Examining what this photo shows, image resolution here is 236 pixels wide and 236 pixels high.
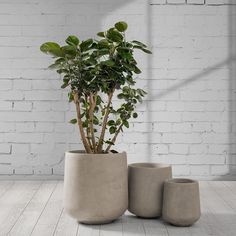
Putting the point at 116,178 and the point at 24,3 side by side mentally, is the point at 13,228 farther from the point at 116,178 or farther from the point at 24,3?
the point at 24,3

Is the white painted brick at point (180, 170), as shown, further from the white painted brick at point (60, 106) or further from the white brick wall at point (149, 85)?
the white painted brick at point (60, 106)

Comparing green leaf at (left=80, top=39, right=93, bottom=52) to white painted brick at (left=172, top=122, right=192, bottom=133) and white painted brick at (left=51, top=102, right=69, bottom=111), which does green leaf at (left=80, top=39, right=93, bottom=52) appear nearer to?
white painted brick at (left=51, top=102, right=69, bottom=111)

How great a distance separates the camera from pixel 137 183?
2.12m

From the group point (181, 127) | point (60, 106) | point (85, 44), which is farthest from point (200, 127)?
Result: point (85, 44)

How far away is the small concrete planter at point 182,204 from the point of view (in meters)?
1.99

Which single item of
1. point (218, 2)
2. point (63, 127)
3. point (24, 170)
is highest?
point (218, 2)

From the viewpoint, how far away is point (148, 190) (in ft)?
6.89

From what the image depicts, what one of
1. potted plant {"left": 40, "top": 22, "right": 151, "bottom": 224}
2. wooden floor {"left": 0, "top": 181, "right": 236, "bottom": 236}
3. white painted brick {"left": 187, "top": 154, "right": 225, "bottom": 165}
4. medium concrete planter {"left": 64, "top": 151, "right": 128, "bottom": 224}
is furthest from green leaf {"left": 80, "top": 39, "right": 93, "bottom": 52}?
white painted brick {"left": 187, "top": 154, "right": 225, "bottom": 165}

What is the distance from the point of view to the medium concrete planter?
1972 millimetres

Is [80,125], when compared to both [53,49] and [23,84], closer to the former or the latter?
[53,49]

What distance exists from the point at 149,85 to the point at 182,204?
1.48 meters

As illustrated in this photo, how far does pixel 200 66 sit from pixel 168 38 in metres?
0.31

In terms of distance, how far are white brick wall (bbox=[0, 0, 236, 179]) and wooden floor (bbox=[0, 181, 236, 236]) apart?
0.48m

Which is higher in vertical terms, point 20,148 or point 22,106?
point 22,106
